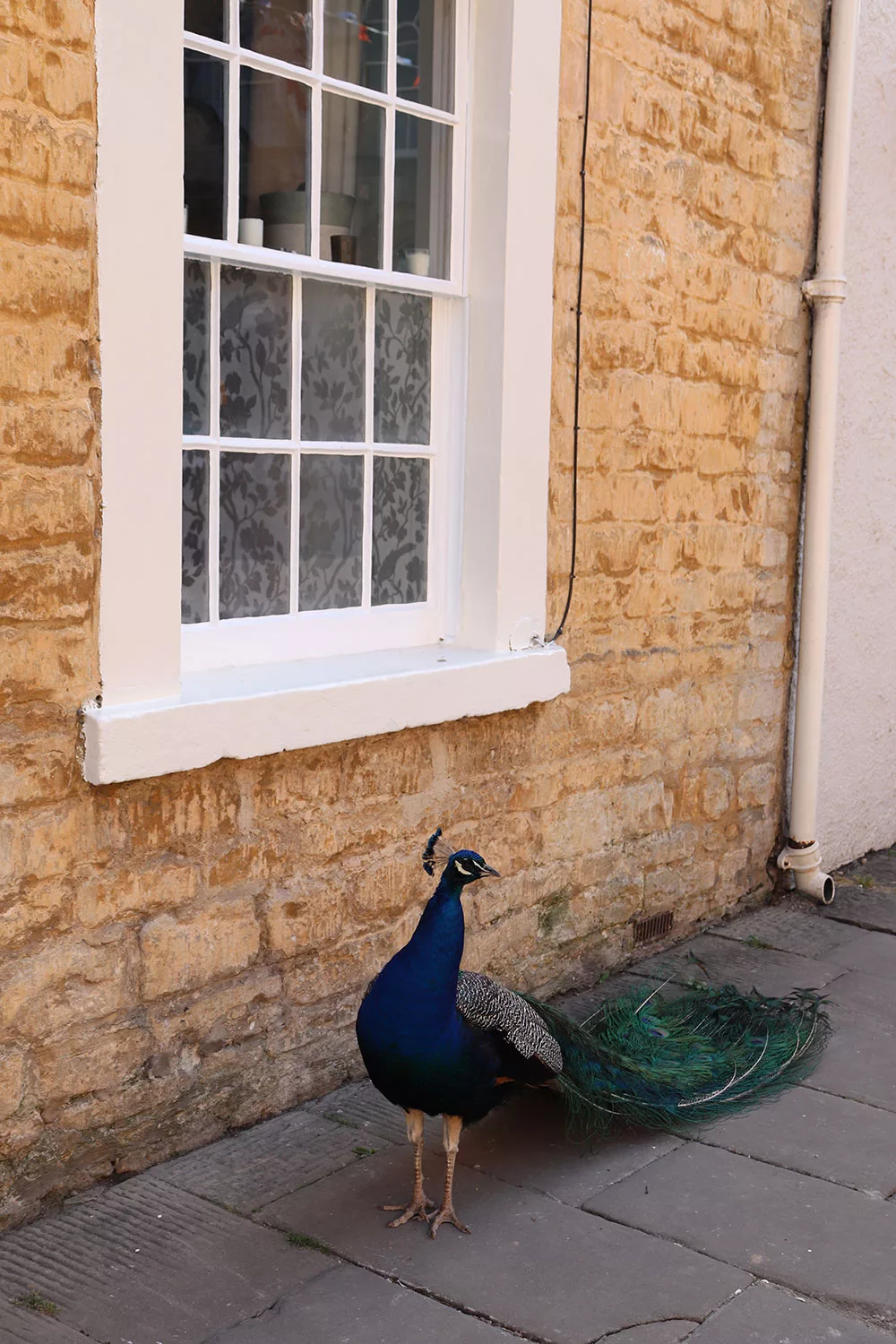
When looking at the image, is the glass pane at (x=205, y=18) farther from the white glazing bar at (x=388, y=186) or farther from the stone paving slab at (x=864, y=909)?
the stone paving slab at (x=864, y=909)

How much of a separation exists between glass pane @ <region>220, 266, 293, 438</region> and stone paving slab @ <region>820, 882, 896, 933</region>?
3.43m

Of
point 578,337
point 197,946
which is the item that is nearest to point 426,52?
point 578,337

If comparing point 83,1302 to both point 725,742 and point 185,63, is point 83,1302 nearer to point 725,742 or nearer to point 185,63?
point 185,63

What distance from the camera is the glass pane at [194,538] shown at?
394 centimetres

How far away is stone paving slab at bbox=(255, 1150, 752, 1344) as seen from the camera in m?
3.20

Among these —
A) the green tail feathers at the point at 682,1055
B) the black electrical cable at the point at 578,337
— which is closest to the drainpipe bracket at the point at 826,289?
the black electrical cable at the point at 578,337

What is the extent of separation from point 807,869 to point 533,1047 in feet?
10.4

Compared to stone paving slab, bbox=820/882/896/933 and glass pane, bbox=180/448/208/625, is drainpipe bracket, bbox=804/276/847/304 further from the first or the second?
glass pane, bbox=180/448/208/625

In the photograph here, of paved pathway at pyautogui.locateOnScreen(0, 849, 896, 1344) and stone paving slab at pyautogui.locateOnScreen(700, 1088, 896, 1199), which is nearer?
paved pathway at pyautogui.locateOnScreen(0, 849, 896, 1344)

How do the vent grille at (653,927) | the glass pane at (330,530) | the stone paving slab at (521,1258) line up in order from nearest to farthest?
1. the stone paving slab at (521,1258)
2. the glass pane at (330,530)
3. the vent grille at (653,927)

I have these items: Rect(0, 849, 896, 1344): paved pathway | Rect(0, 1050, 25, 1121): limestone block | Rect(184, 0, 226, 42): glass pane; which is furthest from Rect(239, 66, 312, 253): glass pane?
Rect(0, 849, 896, 1344): paved pathway

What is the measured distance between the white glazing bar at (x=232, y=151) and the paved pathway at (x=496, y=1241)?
2424 mm

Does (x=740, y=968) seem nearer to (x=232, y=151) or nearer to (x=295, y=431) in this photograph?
(x=295, y=431)

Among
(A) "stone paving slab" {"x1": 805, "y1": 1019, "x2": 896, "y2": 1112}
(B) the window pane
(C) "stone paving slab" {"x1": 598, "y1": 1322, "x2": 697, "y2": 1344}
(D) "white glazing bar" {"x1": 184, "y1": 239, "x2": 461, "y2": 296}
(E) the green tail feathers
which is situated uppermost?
(D) "white glazing bar" {"x1": 184, "y1": 239, "x2": 461, "y2": 296}
